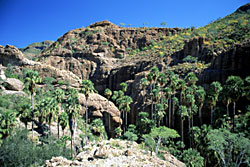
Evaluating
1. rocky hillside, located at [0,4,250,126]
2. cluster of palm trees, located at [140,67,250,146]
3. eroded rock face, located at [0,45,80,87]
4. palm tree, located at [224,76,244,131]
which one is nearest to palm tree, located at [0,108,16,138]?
cluster of palm trees, located at [140,67,250,146]

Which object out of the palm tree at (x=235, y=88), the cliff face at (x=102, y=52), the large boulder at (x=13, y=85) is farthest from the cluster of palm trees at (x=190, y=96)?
the large boulder at (x=13, y=85)

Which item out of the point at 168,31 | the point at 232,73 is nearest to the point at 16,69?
the point at 232,73

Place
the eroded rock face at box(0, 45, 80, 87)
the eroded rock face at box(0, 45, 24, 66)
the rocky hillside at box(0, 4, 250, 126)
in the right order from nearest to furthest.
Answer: the rocky hillside at box(0, 4, 250, 126) → the eroded rock face at box(0, 45, 80, 87) → the eroded rock face at box(0, 45, 24, 66)

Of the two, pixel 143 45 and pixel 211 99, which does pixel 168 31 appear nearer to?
pixel 143 45

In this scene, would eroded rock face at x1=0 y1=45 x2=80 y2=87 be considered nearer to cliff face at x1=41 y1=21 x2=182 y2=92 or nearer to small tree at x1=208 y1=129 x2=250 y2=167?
cliff face at x1=41 y1=21 x2=182 y2=92

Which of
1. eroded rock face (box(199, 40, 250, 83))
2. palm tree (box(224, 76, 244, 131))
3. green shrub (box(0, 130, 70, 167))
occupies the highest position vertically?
eroded rock face (box(199, 40, 250, 83))

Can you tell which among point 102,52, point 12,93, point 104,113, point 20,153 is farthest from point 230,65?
point 102,52

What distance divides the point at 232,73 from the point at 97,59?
56845 millimetres

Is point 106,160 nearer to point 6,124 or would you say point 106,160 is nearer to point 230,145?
point 230,145

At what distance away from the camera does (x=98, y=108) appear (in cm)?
5016

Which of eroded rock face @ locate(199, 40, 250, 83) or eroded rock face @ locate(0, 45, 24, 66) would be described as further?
eroded rock face @ locate(0, 45, 24, 66)

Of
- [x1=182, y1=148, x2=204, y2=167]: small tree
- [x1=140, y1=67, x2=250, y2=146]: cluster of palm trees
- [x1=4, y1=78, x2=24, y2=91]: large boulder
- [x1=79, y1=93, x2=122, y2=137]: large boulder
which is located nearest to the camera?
[x1=140, y1=67, x2=250, y2=146]: cluster of palm trees

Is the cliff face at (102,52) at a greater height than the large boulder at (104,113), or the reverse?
the cliff face at (102,52)

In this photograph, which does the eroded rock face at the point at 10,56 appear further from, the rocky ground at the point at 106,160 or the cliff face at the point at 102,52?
the rocky ground at the point at 106,160
